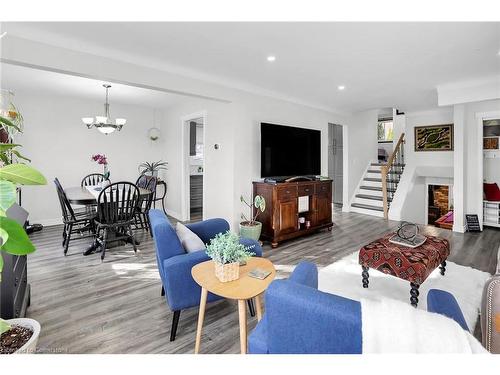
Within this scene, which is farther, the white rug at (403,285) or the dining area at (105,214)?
the dining area at (105,214)

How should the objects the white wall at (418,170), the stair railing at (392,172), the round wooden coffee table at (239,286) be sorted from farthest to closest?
the stair railing at (392,172), the white wall at (418,170), the round wooden coffee table at (239,286)

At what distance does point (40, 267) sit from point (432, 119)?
25.4 feet

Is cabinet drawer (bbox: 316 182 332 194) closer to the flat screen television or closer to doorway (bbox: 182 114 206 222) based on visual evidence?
the flat screen television

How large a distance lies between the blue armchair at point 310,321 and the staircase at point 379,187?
19.6 feet

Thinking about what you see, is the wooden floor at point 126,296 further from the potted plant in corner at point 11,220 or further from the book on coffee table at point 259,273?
the potted plant in corner at point 11,220

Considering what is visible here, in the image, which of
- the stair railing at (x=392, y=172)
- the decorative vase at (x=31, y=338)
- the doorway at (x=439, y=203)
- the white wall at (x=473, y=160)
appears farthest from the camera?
the doorway at (x=439, y=203)

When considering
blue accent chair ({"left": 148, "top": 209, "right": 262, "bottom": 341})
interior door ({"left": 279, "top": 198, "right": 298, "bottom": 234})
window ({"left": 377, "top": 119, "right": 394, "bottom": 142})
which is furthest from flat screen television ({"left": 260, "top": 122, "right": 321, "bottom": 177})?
window ({"left": 377, "top": 119, "right": 394, "bottom": 142})

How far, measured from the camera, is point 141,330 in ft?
6.88

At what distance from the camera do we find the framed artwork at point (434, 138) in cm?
605

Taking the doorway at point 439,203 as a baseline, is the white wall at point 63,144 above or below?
above

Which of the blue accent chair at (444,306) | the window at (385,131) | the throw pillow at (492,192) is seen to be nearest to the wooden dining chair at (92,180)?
the blue accent chair at (444,306)

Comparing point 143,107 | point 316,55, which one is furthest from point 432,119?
point 143,107
